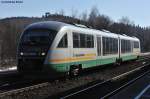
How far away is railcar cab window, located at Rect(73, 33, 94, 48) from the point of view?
19781 mm

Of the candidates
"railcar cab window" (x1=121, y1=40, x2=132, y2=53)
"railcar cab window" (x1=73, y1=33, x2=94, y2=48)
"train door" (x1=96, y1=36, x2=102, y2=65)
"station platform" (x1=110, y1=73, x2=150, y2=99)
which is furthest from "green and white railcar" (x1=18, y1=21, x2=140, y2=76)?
"railcar cab window" (x1=121, y1=40, x2=132, y2=53)

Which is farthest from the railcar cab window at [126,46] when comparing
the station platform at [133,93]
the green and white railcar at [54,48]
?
the station platform at [133,93]

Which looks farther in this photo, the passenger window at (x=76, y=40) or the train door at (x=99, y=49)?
the train door at (x=99, y=49)

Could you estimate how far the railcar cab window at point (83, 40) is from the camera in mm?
19781

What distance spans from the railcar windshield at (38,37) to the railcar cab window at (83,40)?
2172 mm

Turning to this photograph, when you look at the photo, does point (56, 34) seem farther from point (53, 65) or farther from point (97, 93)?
point (97, 93)

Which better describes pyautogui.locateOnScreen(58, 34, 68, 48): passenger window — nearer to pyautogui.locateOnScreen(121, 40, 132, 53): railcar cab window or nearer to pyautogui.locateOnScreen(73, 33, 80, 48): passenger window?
pyautogui.locateOnScreen(73, 33, 80, 48): passenger window

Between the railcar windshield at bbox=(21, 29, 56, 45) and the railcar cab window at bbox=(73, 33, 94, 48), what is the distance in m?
2.17

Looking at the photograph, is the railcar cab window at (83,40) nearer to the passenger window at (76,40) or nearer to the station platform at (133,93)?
the passenger window at (76,40)

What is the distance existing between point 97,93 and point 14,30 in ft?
242

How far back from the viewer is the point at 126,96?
45.7 ft

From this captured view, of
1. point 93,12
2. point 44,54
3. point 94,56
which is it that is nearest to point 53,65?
point 44,54

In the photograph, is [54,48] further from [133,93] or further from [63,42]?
[133,93]

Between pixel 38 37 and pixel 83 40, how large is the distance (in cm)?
399
